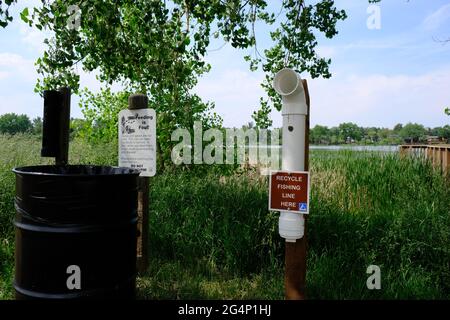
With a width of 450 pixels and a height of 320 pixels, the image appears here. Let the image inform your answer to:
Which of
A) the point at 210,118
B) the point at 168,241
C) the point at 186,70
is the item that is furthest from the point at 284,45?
the point at 168,241

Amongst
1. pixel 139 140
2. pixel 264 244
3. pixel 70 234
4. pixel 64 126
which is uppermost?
pixel 64 126

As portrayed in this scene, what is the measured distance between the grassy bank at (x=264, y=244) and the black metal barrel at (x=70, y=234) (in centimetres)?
99

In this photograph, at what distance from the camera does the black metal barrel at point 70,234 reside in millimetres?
2639

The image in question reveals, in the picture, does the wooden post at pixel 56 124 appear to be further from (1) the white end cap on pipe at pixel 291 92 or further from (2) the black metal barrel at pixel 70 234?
(1) the white end cap on pipe at pixel 291 92

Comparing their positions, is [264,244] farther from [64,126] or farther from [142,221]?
[64,126]

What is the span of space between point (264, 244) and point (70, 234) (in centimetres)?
229

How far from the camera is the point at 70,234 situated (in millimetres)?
2633

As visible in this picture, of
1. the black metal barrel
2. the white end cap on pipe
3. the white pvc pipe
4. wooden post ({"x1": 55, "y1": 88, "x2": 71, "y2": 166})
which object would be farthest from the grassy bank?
the white end cap on pipe

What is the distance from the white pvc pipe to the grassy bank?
0.81 m

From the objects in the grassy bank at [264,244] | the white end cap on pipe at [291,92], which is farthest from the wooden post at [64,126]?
the white end cap on pipe at [291,92]

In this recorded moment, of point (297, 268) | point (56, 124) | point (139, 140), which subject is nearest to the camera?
point (297, 268)

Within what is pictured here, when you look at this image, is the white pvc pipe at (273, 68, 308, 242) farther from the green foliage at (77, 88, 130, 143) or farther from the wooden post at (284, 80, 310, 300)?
the green foliage at (77, 88, 130, 143)

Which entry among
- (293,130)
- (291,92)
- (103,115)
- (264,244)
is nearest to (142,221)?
(264,244)
